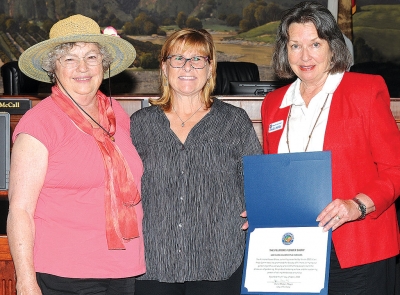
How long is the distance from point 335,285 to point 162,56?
1180 millimetres

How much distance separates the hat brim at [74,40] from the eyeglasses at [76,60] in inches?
2.3

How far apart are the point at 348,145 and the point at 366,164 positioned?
0.10 meters

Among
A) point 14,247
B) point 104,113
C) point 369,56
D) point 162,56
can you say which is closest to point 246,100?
point 162,56

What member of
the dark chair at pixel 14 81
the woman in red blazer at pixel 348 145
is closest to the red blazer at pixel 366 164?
the woman in red blazer at pixel 348 145

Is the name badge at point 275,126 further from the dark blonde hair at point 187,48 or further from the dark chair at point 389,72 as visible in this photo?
the dark chair at point 389,72

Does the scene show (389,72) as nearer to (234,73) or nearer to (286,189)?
(234,73)

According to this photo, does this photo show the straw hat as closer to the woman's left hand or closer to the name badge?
the name badge

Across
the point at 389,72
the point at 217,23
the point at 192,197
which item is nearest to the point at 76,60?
the point at 192,197

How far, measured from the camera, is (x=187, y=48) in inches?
105

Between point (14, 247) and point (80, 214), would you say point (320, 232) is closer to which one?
point (80, 214)

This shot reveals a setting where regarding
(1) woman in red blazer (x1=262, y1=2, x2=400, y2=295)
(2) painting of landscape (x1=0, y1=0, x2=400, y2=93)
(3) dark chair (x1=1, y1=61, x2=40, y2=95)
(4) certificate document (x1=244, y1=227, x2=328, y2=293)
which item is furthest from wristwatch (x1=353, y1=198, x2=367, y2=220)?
(2) painting of landscape (x1=0, y1=0, x2=400, y2=93)

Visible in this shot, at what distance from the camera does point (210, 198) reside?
2.55 m

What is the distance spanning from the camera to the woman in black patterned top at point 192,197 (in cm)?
254

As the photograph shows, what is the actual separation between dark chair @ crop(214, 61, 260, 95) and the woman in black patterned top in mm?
3968
